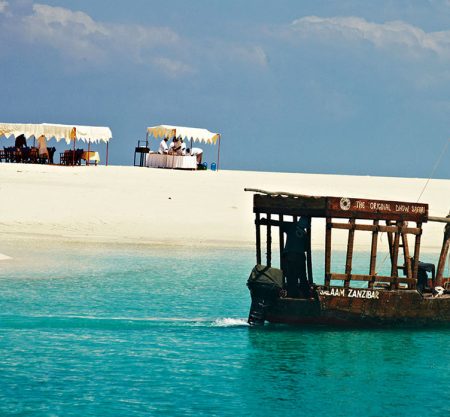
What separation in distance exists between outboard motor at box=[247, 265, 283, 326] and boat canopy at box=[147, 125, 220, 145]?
3261 cm

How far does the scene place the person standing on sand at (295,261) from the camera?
15.8 meters

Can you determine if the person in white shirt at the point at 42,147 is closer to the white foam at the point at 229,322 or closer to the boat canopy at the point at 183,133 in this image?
the boat canopy at the point at 183,133

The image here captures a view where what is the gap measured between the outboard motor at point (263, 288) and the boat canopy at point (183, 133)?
32605 mm

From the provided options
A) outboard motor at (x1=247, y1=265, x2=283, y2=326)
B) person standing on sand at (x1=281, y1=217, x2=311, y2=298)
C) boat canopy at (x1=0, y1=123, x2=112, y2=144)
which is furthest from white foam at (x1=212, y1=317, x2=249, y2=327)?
boat canopy at (x1=0, y1=123, x2=112, y2=144)

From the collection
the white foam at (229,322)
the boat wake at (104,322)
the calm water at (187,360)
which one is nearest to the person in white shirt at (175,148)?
the calm water at (187,360)

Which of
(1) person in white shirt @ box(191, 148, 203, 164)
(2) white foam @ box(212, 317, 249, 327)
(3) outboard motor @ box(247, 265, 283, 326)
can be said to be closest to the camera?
(3) outboard motor @ box(247, 265, 283, 326)

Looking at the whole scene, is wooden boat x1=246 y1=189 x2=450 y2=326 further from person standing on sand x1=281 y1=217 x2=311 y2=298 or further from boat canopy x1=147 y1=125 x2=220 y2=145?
boat canopy x1=147 y1=125 x2=220 y2=145

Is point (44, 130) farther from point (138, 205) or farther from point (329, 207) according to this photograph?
point (329, 207)

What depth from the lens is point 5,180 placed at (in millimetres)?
37344

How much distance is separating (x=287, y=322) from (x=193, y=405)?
4.42 meters

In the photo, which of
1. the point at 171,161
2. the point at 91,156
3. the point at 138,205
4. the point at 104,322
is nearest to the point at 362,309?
the point at 104,322

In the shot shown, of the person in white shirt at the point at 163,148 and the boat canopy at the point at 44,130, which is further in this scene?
the person in white shirt at the point at 163,148

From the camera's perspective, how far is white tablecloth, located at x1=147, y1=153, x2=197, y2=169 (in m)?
47.2

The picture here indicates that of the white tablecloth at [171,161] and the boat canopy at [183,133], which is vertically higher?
the boat canopy at [183,133]
